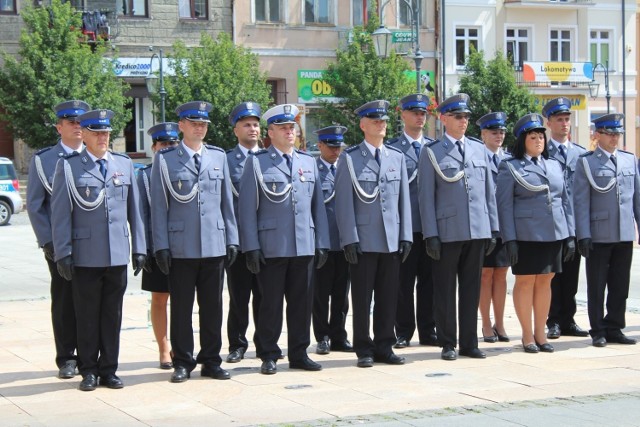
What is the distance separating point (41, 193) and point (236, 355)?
221cm

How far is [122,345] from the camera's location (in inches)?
446

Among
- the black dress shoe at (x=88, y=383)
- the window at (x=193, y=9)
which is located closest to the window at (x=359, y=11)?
the window at (x=193, y=9)

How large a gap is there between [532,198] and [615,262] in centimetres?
129

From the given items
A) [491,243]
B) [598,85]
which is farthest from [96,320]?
[598,85]

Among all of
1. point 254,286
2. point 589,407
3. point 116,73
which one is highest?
point 116,73

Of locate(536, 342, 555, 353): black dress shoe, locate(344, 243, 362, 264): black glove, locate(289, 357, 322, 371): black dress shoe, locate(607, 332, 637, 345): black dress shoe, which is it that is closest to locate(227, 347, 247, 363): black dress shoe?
locate(289, 357, 322, 371): black dress shoe

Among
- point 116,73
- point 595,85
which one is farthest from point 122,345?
point 595,85

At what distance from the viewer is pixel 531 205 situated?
34.7ft

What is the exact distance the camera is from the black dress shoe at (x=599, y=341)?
35.9 ft

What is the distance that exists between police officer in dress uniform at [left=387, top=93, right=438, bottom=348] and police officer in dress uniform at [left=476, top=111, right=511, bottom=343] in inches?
21.6

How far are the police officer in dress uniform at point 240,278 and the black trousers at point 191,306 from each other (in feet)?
2.47

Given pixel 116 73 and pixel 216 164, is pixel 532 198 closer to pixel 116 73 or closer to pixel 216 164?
pixel 216 164

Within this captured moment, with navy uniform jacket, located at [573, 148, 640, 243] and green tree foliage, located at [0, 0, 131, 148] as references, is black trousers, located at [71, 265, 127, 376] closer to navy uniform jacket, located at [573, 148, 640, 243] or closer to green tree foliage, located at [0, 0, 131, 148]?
navy uniform jacket, located at [573, 148, 640, 243]

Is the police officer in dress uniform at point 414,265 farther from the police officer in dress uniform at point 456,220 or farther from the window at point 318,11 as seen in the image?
the window at point 318,11
